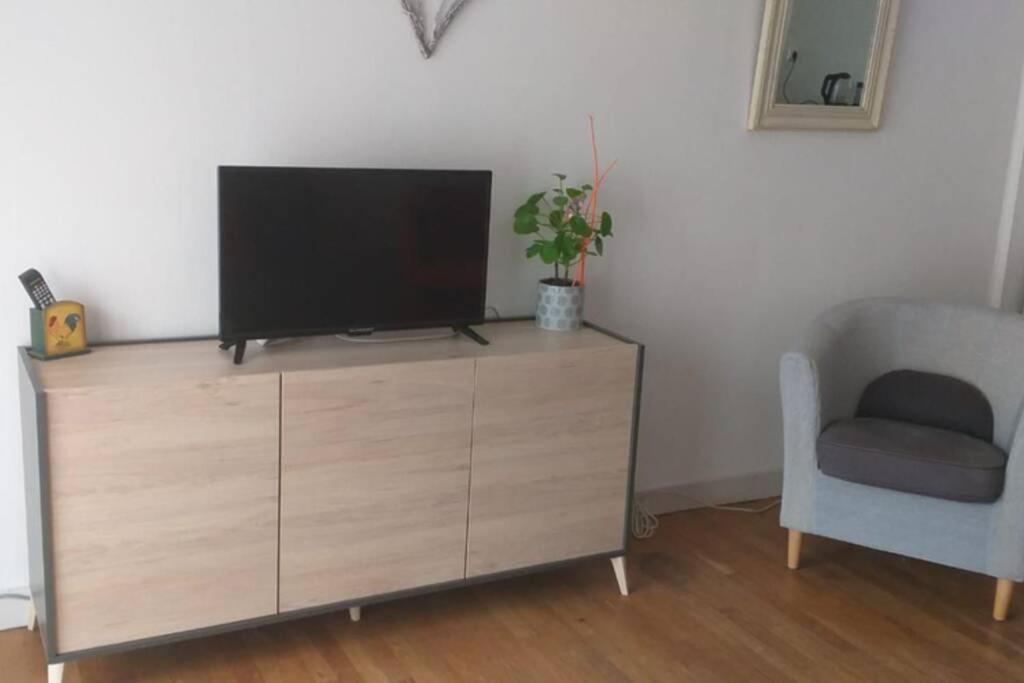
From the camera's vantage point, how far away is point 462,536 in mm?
2861

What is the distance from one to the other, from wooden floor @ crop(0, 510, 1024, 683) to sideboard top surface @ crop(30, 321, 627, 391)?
727mm

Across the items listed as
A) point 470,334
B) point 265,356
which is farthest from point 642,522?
point 265,356

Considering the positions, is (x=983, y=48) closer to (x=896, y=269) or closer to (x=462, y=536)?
(x=896, y=269)

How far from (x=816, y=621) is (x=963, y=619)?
17.5 inches

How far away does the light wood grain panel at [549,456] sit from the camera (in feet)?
9.30

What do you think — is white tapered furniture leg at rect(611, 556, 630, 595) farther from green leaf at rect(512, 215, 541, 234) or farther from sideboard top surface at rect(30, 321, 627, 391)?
green leaf at rect(512, 215, 541, 234)

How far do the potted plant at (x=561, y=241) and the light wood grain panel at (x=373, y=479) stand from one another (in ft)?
1.42

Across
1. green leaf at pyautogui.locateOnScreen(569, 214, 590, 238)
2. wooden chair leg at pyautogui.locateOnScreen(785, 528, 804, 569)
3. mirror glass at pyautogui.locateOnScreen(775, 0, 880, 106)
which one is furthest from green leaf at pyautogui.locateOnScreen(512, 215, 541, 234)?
wooden chair leg at pyautogui.locateOnScreen(785, 528, 804, 569)

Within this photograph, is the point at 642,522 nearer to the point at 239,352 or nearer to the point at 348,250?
the point at 348,250

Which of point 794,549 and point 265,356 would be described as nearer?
point 265,356

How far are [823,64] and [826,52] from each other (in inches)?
1.5

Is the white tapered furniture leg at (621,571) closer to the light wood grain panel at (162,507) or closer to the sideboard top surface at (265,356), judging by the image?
the sideboard top surface at (265,356)

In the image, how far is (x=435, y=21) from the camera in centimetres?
294

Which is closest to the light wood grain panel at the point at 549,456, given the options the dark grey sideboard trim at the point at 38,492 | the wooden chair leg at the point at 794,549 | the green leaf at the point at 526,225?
the green leaf at the point at 526,225
